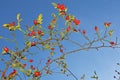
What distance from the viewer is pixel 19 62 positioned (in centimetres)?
887

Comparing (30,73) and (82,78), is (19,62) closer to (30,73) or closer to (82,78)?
(30,73)

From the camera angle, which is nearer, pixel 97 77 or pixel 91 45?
pixel 91 45

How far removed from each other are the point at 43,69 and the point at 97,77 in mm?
3753

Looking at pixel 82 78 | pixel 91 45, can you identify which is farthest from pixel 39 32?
pixel 82 78

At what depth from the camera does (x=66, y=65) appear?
10430mm

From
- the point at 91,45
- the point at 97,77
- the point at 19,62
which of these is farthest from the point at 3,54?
the point at 97,77

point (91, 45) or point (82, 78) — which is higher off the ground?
point (91, 45)

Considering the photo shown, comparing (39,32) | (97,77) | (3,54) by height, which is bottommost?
(97,77)

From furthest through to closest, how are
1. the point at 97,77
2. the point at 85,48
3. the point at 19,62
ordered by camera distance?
the point at 97,77 < the point at 85,48 < the point at 19,62

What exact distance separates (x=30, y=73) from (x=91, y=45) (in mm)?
1917

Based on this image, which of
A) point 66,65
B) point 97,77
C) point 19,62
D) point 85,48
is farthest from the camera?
point 97,77

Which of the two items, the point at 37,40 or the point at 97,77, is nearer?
the point at 37,40

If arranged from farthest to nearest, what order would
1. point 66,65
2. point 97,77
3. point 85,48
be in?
point 97,77 < point 66,65 < point 85,48

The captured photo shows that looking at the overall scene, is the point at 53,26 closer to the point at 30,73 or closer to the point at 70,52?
the point at 70,52
